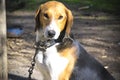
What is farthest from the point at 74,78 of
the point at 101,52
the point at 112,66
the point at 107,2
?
the point at 107,2

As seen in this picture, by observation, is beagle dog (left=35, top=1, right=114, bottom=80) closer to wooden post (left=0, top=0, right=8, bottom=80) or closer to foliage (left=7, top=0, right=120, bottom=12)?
wooden post (left=0, top=0, right=8, bottom=80)

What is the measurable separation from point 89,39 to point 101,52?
90 centimetres

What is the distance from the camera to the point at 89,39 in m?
8.95

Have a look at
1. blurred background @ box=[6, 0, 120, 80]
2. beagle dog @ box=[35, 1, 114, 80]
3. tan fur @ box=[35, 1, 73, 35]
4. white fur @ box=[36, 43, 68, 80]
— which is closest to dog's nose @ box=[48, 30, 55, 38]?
beagle dog @ box=[35, 1, 114, 80]

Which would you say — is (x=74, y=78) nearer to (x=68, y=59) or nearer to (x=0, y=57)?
(x=68, y=59)

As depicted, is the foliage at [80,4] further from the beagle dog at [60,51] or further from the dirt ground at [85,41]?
the beagle dog at [60,51]

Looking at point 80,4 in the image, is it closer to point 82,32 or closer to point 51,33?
point 82,32

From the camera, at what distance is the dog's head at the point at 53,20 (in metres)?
4.93

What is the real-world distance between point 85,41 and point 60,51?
3661mm

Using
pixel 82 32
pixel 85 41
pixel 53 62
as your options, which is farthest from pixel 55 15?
pixel 82 32

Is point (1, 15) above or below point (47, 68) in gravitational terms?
above

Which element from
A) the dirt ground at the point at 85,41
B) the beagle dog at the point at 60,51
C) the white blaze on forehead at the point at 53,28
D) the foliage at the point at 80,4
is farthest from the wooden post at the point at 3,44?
the foliage at the point at 80,4

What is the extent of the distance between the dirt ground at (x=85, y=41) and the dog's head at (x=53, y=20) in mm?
1828

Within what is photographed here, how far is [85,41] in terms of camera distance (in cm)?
878
